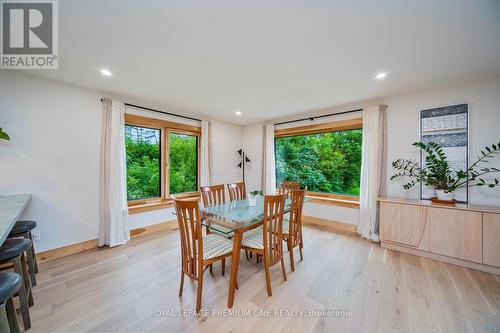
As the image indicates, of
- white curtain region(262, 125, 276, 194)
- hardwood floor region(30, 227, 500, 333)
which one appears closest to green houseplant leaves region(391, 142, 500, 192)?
hardwood floor region(30, 227, 500, 333)

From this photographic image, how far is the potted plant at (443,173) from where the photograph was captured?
2344 millimetres

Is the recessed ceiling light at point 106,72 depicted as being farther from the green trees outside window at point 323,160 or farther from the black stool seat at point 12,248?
the green trees outside window at point 323,160

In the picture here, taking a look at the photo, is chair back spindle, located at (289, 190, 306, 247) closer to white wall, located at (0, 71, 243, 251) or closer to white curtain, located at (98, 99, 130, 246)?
white curtain, located at (98, 99, 130, 246)

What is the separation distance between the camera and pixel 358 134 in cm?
344

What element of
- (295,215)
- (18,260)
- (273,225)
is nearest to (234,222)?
(273,225)

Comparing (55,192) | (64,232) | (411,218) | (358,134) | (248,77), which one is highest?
(248,77)

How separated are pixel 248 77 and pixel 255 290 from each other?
2.47m

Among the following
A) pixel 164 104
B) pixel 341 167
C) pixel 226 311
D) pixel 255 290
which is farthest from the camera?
pixel 341 167

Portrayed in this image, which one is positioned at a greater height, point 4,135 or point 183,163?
point 4,135

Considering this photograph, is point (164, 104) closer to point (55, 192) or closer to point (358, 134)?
point (55, 192)

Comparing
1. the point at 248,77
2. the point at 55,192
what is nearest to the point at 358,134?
the point at 248,77

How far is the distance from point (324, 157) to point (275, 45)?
9.05 feet

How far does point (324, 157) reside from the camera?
388cm

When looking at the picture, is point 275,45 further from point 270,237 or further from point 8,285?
point 8,285
